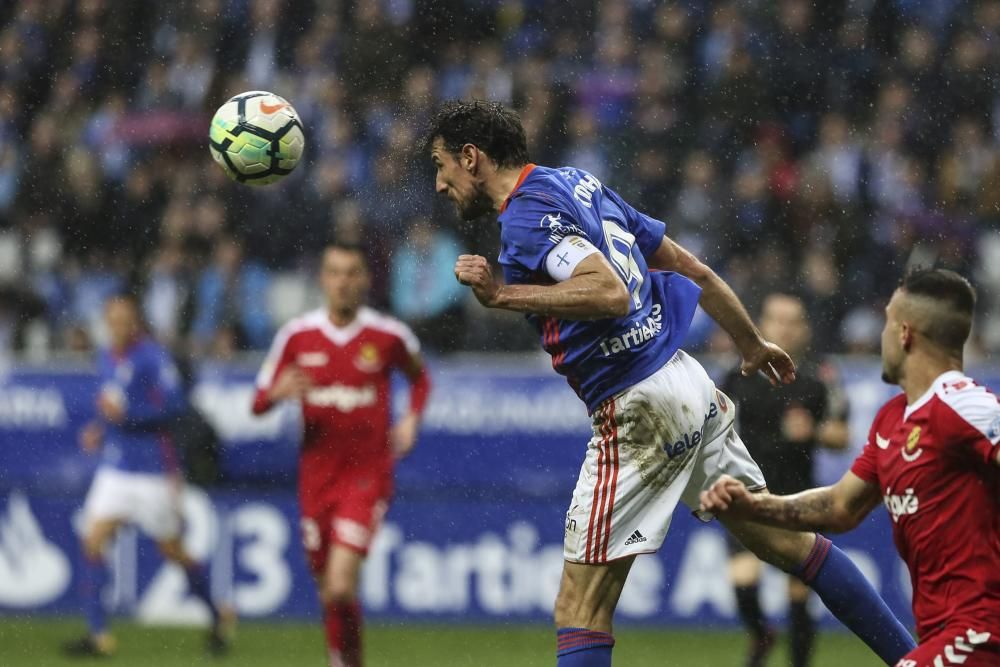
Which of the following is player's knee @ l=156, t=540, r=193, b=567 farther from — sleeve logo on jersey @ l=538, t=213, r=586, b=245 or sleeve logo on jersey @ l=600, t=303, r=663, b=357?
sleeve logo on jersey @ l=538, t=213, r=586, b=245

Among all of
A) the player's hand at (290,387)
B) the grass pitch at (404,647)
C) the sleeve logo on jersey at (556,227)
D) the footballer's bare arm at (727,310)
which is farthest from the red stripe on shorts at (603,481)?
the grass pitch at (404,647)

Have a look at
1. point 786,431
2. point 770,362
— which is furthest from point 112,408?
point 770,362

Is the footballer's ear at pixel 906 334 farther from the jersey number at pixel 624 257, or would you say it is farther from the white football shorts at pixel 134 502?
the white football shorts at pixel 134 502

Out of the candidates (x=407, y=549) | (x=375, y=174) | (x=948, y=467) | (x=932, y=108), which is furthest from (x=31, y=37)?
(x=948, y=467)

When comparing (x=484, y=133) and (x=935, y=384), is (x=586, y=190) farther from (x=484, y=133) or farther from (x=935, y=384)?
(x=935, y=384)

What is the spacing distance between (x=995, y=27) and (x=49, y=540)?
8186mm

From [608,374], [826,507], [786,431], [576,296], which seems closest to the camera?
[826,507]

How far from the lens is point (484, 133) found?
515 cm

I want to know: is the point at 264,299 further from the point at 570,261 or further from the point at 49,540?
the point at 570,261

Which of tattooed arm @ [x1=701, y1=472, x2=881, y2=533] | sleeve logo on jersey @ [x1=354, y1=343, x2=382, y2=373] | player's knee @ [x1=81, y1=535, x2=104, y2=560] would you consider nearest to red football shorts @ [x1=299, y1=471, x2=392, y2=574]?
sleeve logo on jersey @ [x1=354, y1=343, x2=382, y2=373]

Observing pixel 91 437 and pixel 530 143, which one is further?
pixel 530 143

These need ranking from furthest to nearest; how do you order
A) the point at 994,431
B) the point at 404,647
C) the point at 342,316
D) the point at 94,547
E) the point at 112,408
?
the point at 112,408
the point at 94,547
the point at 404,647
the point at 342,316
the point at 994,431

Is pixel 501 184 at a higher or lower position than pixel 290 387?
higher

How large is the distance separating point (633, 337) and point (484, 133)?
0.83 meters
